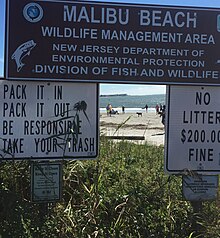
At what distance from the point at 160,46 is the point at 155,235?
5.71 ft

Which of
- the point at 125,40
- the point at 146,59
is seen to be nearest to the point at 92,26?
the point at 125,40

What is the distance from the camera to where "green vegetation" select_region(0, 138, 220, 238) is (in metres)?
3.21

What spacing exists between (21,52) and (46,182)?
1227mm

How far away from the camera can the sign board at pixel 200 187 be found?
3.73 metres

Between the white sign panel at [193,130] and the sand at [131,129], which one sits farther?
the sand at [131,129]

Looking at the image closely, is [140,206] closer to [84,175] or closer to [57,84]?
[84,175]

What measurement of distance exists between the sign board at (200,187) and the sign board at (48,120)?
0.98m

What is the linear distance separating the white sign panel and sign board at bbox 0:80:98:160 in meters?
0.76

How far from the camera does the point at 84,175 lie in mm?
3996

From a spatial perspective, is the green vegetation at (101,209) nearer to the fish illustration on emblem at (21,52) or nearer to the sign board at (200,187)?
the sign board at (200,187)

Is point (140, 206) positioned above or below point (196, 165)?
below

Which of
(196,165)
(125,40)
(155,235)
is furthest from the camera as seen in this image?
(196,165)

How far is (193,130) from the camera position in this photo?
379 centimetres

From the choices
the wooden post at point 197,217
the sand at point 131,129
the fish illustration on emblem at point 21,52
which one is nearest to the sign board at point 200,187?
the wooden post at point 197,217
